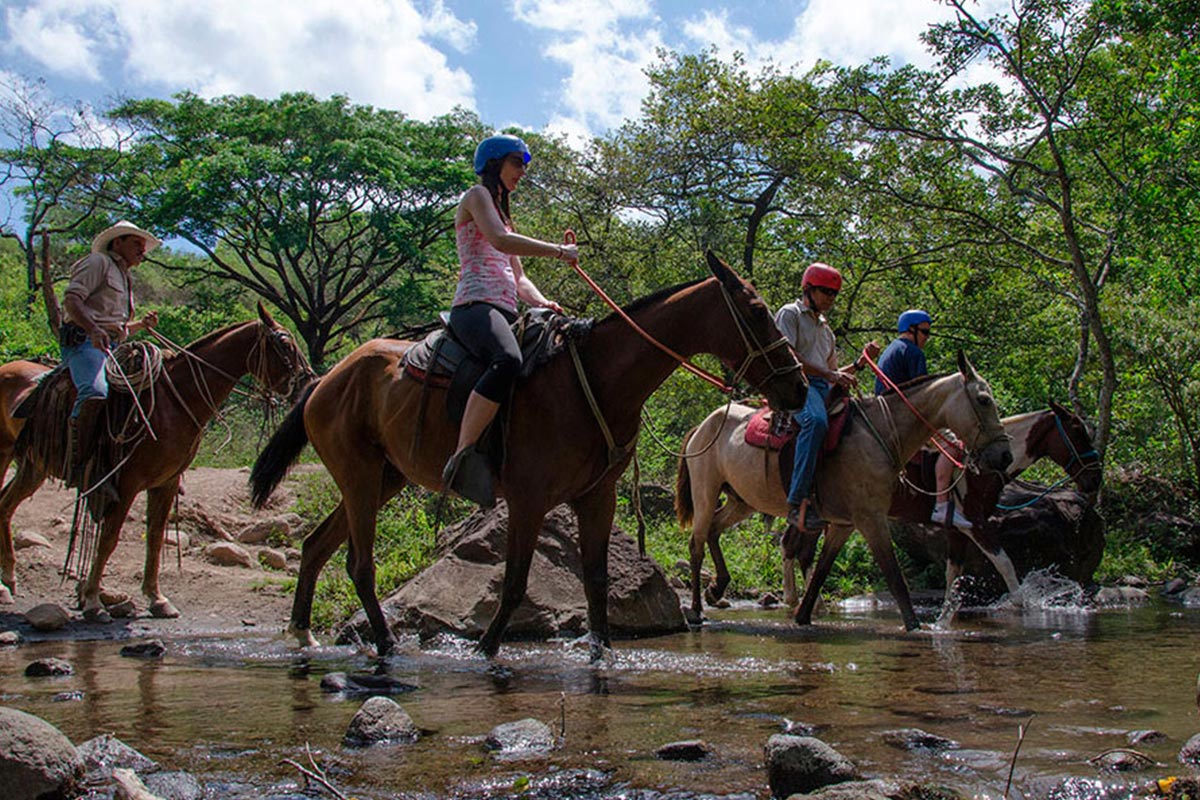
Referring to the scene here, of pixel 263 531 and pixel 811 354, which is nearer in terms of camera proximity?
pixel 811 354

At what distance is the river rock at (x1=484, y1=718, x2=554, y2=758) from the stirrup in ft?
6.54

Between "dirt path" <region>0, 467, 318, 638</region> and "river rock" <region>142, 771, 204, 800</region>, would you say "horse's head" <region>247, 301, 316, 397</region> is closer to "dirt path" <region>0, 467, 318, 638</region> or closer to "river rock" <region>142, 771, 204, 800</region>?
"dirt path" <region>0, 467, 318, 638</region>

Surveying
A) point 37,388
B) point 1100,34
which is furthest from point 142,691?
point 1100,34

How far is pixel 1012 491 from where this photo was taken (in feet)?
44.3

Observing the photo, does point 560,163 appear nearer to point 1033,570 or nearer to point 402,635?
point 1033,570

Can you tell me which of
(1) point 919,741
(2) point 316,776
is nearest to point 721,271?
(1) point 919,741

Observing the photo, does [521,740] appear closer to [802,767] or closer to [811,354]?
[802,767]

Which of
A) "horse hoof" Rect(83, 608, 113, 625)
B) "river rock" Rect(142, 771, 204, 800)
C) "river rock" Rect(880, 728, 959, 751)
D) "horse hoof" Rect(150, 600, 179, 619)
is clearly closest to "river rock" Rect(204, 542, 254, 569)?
"horse hoof" Rect(150, 600, 179, 619)

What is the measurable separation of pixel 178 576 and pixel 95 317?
10.2 ft

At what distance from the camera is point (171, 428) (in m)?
9.44

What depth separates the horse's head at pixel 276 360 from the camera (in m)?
9.71

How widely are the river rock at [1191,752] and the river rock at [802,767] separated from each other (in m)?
1.34

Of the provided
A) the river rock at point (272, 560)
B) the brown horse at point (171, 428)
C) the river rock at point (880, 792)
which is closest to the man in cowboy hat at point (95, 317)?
the brown horse at point (171, 428)

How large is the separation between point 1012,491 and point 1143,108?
685 cm
